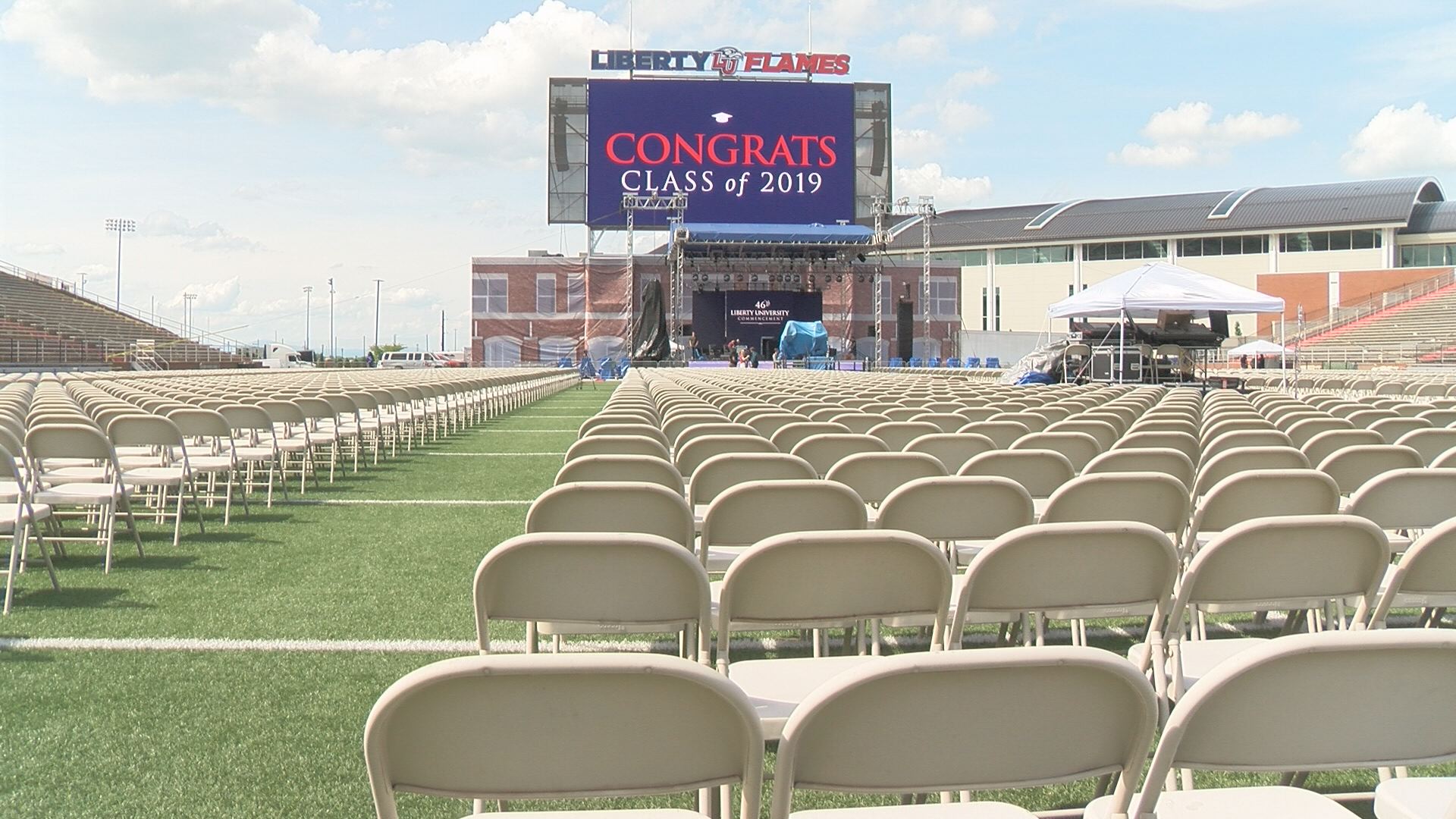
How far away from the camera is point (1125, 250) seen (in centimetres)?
6538

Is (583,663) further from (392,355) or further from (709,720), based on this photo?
(392,355)

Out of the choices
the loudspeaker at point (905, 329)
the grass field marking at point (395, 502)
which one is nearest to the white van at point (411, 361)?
the loudspeaker at point (905, 329)

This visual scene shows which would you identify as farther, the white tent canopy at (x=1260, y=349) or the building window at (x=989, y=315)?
the building window at (x=989, y=315)

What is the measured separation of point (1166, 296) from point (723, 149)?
35.7m

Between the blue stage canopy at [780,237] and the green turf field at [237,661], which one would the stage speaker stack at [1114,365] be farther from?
the blue stage canopy at [780,237]

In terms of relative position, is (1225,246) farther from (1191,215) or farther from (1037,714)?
(1037,714)

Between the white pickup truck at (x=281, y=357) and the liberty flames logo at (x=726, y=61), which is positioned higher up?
the liberty flames logo at (x=726, y=61)

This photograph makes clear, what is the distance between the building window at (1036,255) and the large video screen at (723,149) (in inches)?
820

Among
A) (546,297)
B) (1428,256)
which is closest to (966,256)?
(1428,256)

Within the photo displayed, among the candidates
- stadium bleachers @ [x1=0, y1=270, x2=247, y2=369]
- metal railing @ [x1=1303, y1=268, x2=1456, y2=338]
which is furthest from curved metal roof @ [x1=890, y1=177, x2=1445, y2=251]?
stadium bleachers @ [x1=0, y1=270, x2=247, y2=369]

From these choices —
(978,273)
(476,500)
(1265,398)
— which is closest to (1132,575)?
→ (476,500)

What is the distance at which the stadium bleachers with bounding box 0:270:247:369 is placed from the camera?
3884 cm

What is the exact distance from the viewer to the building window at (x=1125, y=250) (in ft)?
211

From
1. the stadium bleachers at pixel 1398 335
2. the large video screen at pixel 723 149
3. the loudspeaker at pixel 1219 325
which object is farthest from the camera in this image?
the large video screen at pixel 723 149
